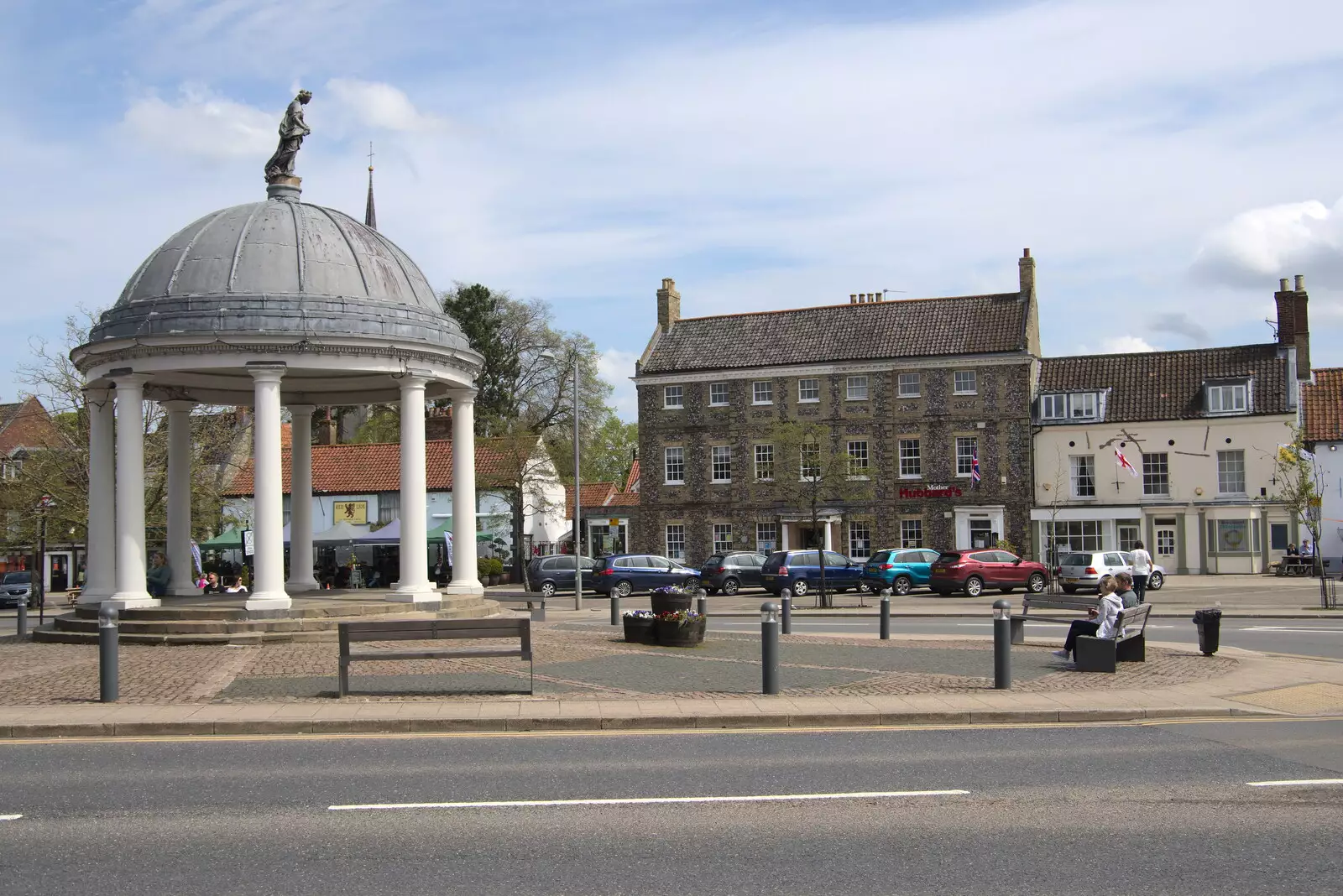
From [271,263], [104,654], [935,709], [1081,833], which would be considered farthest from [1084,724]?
[271,263]

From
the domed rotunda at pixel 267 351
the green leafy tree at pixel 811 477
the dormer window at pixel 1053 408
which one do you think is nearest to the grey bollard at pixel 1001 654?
the domed rotunda at pixel 267 351

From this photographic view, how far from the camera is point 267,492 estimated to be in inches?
869

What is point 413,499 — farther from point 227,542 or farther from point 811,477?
point 811,477

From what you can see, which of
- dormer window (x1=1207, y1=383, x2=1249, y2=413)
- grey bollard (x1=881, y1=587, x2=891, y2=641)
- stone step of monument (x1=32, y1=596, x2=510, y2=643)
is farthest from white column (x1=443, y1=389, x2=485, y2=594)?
dormer window (x1=1207, y1=383, x2=1249, y2=413)

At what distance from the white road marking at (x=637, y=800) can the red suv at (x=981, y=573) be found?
32.6 m

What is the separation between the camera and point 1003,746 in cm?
1205

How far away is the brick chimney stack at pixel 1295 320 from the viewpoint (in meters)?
53.9

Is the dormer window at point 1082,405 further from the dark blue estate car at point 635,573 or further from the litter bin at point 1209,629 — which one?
the litter bin at point 1209,629

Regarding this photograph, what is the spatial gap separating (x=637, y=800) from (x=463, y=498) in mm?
16768

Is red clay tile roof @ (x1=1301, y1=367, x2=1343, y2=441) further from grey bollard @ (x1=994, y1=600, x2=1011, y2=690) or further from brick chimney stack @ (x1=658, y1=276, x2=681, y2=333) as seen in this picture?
grey bollard @ (x1=994, y1=600, x2=1011, y2=690)

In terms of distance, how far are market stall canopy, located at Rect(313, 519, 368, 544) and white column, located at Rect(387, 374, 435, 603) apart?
22.4 m

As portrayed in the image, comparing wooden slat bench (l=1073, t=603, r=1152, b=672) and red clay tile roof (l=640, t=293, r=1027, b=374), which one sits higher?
red clay tile roof (l=640, t=293, r=1027, b=374)

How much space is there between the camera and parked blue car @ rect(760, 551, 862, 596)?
42719 mm

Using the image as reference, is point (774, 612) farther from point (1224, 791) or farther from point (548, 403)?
point (548, 403)
